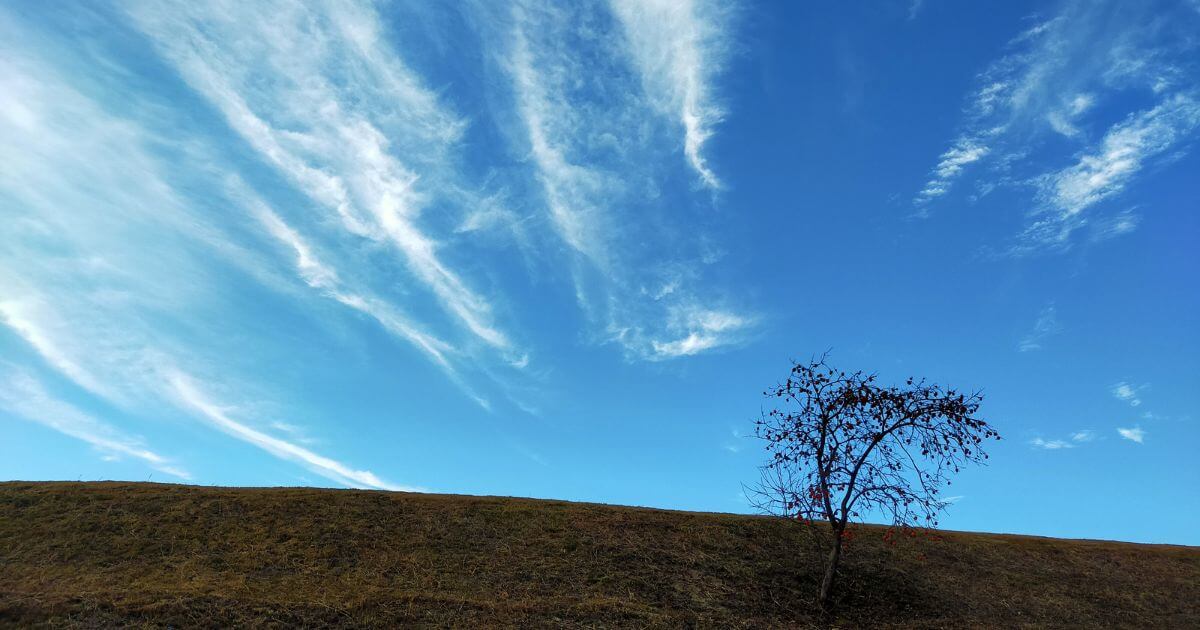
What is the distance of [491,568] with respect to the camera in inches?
942

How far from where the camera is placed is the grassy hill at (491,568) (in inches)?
795

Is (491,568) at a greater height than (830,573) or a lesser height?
lesser

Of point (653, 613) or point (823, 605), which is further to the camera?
point (823, 605)

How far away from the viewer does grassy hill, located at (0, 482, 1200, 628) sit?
66.2 ft

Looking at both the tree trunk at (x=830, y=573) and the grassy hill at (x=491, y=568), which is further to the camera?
the tree trunk at (x=830, y=573)

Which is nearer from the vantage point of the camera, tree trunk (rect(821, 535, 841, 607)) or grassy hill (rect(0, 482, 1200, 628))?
grassy hill (rect(0, 482, 1200, 628))

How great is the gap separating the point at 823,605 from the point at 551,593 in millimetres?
8871

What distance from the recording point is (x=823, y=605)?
23062 millimetres

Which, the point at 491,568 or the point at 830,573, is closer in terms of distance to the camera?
the point at 830,573

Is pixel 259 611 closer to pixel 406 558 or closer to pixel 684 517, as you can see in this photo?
pixel 406 558

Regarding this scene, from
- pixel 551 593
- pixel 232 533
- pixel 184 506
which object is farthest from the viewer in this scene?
pixel 184 506

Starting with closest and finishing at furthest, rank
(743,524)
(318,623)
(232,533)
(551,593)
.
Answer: (318,623) < (551,593) < (232,533) < (743,524)

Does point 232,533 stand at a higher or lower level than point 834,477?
lower

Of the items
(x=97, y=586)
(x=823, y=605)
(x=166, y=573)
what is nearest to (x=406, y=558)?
(x=166, y=573)
